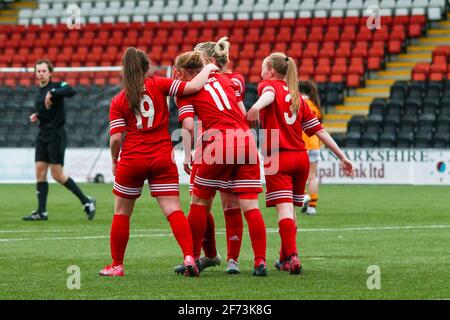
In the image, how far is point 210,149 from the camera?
8805mm

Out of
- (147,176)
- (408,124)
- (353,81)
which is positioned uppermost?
(353,81)

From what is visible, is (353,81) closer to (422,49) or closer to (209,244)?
(422,49)

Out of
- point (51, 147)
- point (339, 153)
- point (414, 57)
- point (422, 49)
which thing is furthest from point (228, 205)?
point (422, 49)

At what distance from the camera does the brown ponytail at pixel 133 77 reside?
8562 mm

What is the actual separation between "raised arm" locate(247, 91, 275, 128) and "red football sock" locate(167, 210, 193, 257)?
0.97 meters

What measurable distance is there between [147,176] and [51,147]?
21.9 ft

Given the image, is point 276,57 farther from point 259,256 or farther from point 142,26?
point 142,26

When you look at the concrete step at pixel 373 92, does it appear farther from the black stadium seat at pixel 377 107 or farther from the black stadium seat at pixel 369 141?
the black stadium seat at pixel 369 141

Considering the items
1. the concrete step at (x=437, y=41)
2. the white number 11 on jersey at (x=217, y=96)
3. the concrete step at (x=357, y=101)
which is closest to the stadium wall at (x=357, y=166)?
the concrete step at (x=357, y=101)

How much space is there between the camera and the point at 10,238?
12266mm

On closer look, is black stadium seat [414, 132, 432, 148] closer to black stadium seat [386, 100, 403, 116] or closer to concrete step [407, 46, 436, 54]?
black stadium seat [386, 100, 403, 116]

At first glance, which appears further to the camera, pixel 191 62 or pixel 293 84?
pixel 293 84

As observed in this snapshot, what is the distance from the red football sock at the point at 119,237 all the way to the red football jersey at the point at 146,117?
56cm
